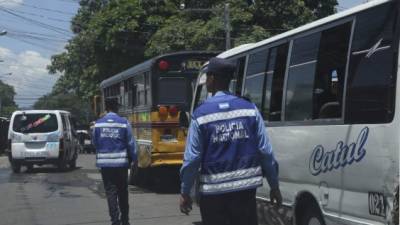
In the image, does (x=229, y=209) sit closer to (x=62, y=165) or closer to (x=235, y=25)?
(x=62, y=165)

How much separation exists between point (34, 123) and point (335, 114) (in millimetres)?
17680

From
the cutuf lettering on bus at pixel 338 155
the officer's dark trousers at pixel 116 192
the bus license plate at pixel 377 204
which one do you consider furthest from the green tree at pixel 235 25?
the bus license plate at pixel 377 204

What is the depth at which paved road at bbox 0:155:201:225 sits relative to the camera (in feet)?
37.2

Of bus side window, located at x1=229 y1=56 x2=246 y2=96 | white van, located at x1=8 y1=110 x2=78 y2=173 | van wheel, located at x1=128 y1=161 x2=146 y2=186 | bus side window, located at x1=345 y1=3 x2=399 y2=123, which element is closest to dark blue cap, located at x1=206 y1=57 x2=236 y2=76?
bus side window, located at x1=345 y1=3 x2=399 y2=123

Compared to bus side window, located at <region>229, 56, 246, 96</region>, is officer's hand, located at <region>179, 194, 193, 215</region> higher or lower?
lower

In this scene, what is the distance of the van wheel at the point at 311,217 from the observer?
6.89 meters

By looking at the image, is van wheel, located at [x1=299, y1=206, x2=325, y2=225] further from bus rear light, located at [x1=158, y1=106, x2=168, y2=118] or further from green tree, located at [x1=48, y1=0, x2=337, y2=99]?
green tree, located at [x1=48, y1=0, x2=337, y2=99]

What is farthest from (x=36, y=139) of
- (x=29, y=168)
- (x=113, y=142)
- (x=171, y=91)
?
(x=113, y=142)

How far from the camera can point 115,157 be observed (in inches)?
370

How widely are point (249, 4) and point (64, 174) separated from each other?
1406 cm

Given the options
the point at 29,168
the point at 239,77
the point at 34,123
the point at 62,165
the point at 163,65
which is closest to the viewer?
the point at 239,77

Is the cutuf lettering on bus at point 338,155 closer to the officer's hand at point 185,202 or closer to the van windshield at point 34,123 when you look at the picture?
the officer's hand at point 185,202

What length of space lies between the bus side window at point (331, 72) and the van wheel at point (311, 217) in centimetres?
95

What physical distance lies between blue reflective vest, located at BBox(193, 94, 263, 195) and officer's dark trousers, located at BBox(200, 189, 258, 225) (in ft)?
0.16
